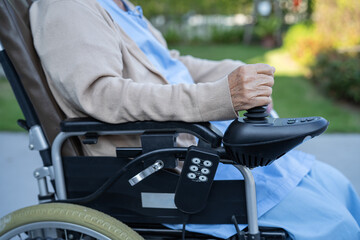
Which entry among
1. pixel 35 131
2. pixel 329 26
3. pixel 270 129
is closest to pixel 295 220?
pixel 270 129

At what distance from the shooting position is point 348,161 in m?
3.17

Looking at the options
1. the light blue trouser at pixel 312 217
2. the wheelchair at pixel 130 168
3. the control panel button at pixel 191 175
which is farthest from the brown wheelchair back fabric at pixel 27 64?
the light blue trouser at pixel 312 217

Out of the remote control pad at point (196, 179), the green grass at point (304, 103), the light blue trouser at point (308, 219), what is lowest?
the green grass at point (304, 103)

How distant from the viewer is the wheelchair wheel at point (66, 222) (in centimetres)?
113

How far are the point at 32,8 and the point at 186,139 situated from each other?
69 cm

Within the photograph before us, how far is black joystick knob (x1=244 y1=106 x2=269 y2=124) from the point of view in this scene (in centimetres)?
106

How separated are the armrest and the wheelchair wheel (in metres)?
0.25

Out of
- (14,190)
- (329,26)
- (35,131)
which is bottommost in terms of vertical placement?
(14,190)

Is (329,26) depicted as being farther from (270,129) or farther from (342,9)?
(270,129)

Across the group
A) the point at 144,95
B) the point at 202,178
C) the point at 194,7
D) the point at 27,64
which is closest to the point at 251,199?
the point at 202,178

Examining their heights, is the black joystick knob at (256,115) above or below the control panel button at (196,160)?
above

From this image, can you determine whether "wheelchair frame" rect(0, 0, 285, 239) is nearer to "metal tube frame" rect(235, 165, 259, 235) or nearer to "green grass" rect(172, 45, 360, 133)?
"metal tube frame" rect(235, 165, 259, 235)

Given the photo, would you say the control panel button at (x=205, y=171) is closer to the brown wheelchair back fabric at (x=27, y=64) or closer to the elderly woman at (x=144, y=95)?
the elderly woman at (x=144, y=95)

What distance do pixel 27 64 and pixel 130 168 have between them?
0.47 metres
